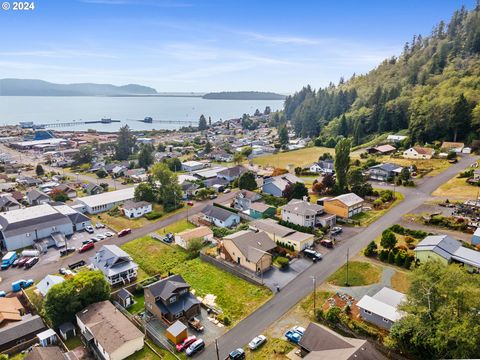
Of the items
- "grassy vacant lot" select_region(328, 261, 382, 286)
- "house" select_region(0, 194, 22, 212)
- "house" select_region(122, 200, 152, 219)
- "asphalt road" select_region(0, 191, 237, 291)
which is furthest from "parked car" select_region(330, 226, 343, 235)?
"house" select_region(0, 194, 22, 212)

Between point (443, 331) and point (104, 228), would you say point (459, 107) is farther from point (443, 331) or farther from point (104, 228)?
point (104, 228)

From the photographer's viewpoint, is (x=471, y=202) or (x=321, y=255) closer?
(x=321, y=255)

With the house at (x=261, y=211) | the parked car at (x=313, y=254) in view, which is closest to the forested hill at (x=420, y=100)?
the house at (x=261, y=211)

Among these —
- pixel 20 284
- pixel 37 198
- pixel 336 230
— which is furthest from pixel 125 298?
pixel 37 198

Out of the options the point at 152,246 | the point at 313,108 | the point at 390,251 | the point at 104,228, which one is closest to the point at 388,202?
the point at 390,251

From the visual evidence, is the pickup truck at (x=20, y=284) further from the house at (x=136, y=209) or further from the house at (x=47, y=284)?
the house at (x=136, y=209)

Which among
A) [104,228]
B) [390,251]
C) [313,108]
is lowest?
[104,228]

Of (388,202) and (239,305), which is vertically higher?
(388,202)
